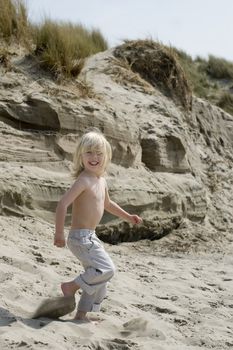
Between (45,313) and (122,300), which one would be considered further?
(122,300)

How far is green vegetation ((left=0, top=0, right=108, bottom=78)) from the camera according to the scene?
8.63 m

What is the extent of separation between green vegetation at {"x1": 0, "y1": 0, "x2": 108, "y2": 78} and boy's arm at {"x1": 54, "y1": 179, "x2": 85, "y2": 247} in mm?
4592

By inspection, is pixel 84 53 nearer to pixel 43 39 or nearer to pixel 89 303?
pixel 43 39

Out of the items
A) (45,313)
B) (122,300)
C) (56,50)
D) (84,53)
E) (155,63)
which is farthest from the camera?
(155,63)

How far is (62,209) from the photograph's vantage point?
13.2 ft

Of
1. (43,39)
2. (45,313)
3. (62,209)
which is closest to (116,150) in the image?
(43,39)

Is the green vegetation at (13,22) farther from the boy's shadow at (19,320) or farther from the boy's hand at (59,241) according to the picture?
the boy's shadow at (19,320)

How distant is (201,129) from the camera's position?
471 inches

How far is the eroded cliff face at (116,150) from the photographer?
7203 mm

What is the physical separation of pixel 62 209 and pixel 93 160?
42cm

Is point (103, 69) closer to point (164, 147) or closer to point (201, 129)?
point (164, 147)

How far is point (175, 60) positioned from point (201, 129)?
4.94 feet

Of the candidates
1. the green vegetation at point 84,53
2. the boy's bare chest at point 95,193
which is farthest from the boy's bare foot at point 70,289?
the green vegetation at point 84,53

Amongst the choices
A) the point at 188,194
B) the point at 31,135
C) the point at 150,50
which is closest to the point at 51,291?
the point at 31,135
